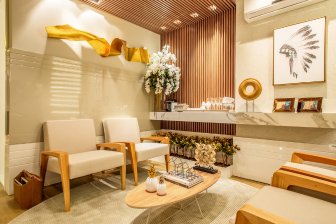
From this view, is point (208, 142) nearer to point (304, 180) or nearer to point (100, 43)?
point (304, 180)

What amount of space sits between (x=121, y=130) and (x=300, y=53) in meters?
3.06

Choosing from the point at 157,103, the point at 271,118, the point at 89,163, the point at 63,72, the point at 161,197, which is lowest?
the point at 161,197

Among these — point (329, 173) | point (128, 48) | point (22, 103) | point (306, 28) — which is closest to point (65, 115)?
point (22, 103)

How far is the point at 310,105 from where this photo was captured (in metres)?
2.59

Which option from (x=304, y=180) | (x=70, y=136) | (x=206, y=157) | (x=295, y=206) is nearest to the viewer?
(x=295, y=206)

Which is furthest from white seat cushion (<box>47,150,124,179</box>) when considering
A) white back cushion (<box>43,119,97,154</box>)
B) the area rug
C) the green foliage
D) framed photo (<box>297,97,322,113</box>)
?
framed photo (<box>297,97,322,113</box>)

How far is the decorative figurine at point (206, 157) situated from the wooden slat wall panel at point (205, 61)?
150cm

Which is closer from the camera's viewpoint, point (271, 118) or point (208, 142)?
point (271, 118)

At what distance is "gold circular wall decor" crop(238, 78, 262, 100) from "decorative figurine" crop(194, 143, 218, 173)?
4.10 feet

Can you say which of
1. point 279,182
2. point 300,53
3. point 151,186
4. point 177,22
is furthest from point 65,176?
point 177,22

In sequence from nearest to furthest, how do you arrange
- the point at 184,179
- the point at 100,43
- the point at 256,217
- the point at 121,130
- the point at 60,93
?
the point at 256,217
the point at 184,179
the point at 60,93
the point at 100,43
the point at 121,130

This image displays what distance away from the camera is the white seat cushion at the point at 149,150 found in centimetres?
300

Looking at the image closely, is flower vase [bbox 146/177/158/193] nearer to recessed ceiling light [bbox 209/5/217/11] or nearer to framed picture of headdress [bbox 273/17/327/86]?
framed picture of headdress [bbox 273/17/327/86]

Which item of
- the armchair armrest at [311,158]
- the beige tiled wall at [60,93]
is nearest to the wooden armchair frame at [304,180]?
the armchair armrest at [311,158]
